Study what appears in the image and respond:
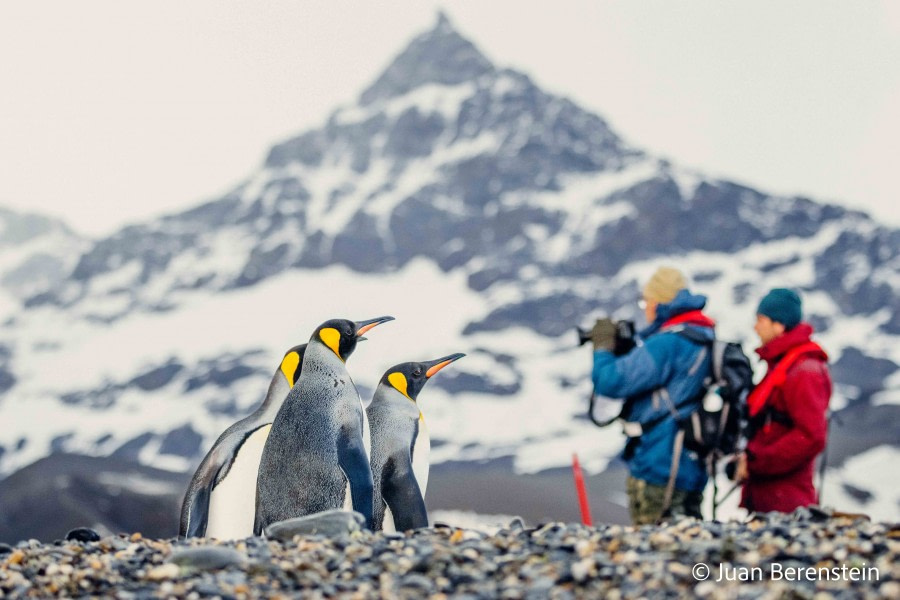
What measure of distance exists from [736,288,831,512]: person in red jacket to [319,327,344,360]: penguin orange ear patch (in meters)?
2.67

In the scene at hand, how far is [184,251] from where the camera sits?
18700cm

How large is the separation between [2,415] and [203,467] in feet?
473

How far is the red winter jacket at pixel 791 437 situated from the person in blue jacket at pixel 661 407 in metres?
0.36

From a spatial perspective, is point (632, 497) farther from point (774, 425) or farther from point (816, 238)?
point (816, 238)

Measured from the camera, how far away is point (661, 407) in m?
6.05

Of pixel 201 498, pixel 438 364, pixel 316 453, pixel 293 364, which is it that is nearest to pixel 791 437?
pixel 438 364

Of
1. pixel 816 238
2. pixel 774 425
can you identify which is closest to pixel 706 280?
pixel 816 238

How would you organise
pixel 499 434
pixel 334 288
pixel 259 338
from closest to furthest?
pixel 499 434
pixel 259 338
pixel 334 288

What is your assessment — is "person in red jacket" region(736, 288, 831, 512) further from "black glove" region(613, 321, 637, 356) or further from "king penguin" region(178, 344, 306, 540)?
"king penguin" region(178, 344, 306, 540)

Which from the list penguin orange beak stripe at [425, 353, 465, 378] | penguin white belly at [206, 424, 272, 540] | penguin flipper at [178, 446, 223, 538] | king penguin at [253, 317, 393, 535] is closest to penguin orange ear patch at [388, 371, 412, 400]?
penguin orange beak stripe at [425, 353, 465, 378]

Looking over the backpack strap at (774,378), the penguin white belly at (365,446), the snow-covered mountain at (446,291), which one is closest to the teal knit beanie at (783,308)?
the backpack strap at (774,378)

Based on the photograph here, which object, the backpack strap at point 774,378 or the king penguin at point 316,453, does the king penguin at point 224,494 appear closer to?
the king penguin at point 316,453

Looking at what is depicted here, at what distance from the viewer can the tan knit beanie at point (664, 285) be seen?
6.30 m

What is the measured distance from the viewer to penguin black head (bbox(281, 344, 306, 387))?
6832mm
